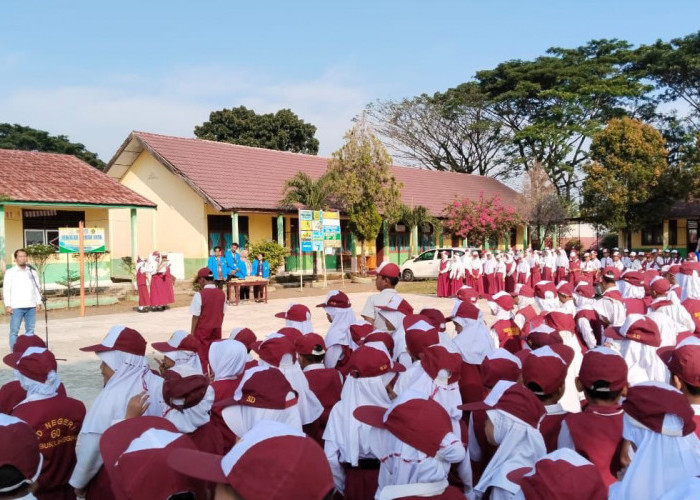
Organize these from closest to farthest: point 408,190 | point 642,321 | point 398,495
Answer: point 398,495 → point 642,321 → point 408,190

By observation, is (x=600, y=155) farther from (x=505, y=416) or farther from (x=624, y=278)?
(x=505, y=416)

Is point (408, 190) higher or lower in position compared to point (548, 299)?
higher

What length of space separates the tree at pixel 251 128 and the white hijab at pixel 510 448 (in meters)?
35.1

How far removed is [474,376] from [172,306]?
39.5 ft

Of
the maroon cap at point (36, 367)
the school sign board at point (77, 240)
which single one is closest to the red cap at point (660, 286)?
A: the maroon cap at point (36, 367)

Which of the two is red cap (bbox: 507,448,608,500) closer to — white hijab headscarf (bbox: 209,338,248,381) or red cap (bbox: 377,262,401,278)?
Answer: white hijab headscarf (bbox: 209,338,248,381)

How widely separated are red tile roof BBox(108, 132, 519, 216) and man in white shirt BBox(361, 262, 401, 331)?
46.6ft

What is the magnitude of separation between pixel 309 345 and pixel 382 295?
1.67m

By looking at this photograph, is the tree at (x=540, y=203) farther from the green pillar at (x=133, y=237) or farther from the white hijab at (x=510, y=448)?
the white hijab at (x=510, y=448)

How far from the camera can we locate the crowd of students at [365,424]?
1757 millimetres

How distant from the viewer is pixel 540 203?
28.1 metres

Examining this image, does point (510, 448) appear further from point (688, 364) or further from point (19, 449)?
point (19, 449)

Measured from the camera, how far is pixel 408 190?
94.2ft

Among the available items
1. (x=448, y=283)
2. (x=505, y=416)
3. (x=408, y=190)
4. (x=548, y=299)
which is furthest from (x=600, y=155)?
(x=505, y=416)
